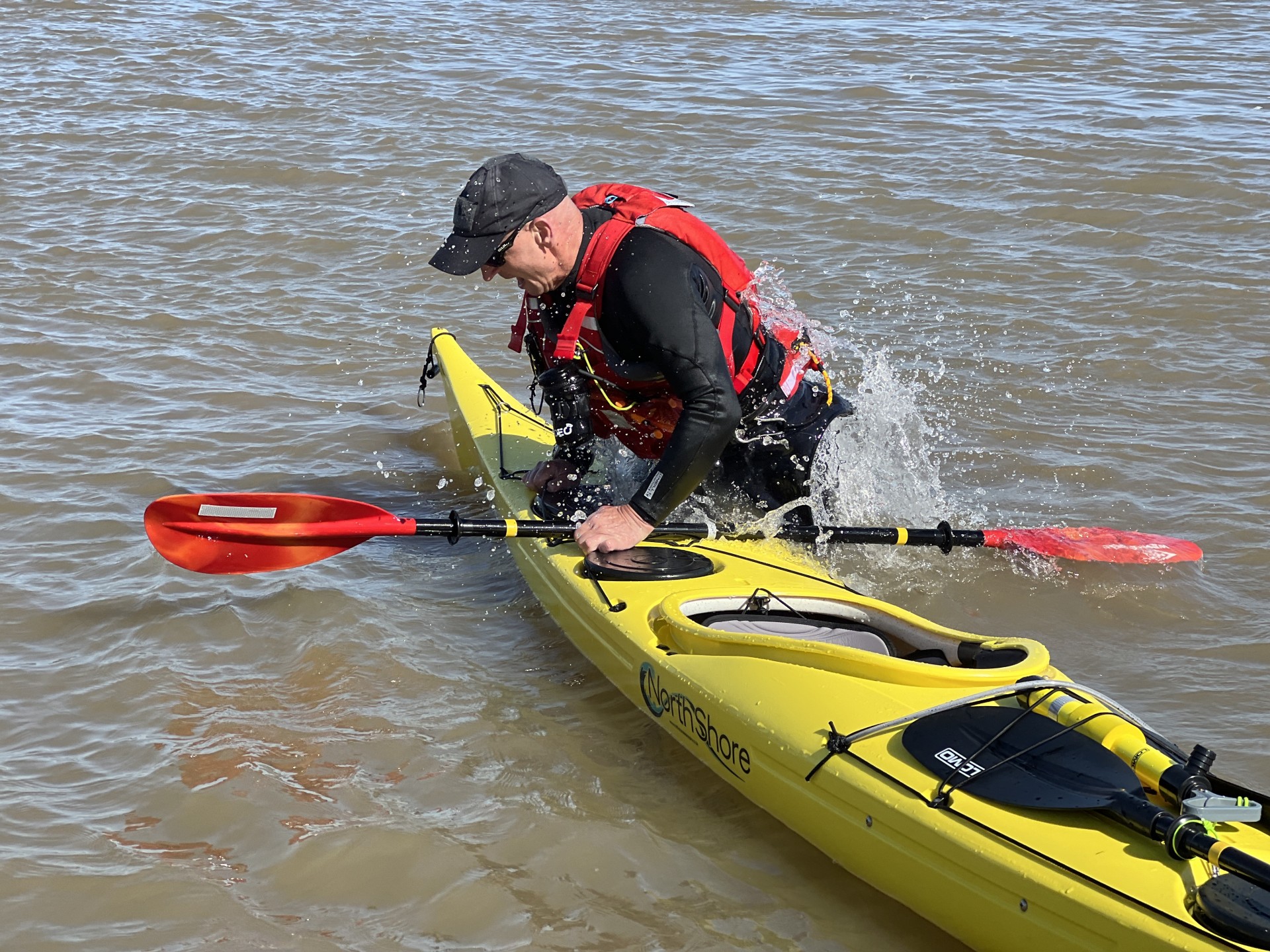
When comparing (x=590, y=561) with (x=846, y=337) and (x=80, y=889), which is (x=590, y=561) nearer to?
(x=80, y=889)

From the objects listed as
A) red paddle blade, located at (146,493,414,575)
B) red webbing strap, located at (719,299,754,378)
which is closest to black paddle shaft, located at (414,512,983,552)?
red paddle blade, located at (146,493,414,575)

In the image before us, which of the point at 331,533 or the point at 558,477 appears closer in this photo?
the point at 331,533

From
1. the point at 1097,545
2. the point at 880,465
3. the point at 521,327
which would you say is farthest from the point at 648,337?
the point at 1097,545

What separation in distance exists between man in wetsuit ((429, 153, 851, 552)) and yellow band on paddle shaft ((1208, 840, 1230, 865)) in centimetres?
173

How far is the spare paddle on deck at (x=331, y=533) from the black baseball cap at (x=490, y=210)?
1.08 m

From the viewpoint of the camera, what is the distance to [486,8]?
46.6ft

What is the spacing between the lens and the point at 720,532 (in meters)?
4.64

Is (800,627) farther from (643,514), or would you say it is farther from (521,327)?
(521,327)

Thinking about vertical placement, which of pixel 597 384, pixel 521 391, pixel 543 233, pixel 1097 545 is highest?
pixel 543 233

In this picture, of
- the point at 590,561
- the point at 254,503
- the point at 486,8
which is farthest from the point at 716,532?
the point at 486,8

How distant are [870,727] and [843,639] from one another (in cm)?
65

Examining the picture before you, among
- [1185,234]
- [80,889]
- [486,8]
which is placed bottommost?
[80,889]

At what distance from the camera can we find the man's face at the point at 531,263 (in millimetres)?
3758

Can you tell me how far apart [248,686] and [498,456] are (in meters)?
1.67
